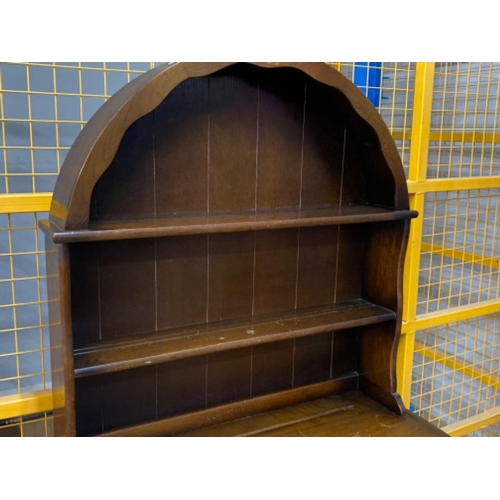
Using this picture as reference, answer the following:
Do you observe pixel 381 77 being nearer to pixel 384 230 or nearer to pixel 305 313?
pixel 384 230

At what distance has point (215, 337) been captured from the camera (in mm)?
1675

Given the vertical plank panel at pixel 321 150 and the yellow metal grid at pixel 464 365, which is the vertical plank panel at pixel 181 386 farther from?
the yellow metal grid at pixel 464 365

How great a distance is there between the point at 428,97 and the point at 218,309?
3.58ft

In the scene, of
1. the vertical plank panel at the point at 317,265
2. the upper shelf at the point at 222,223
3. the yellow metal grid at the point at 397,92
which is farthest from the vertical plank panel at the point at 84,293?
the yellow metal grid at the point at 397,92

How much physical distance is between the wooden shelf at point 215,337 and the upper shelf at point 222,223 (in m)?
0.32

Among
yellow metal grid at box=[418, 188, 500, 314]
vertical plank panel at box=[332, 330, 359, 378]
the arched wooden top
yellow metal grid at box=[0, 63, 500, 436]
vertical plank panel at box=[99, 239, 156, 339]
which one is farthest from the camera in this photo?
yellow metal grid at box=[418, 188, 500, 314]

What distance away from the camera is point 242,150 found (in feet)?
5.74

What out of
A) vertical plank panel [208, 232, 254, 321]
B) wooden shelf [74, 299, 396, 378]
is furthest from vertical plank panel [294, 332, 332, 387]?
vertical plank panel [208, 232, 254, 321]

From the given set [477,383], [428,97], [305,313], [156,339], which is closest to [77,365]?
[156,339]

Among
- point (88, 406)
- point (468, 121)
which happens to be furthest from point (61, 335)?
point (468, 121)

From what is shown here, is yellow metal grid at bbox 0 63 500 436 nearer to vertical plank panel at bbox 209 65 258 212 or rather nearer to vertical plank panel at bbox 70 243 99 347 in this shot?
vertical plank panel at bbox 209 65 258 212

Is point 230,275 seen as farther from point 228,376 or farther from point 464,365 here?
point 464,365

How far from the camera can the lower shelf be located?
5.74 ft

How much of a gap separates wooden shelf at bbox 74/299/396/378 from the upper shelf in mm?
315
